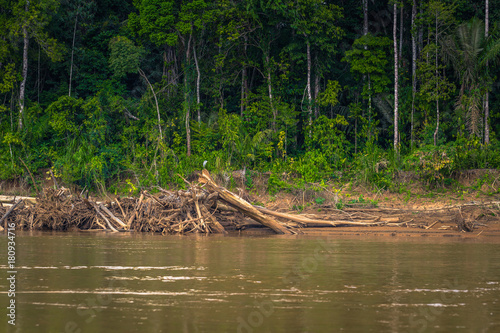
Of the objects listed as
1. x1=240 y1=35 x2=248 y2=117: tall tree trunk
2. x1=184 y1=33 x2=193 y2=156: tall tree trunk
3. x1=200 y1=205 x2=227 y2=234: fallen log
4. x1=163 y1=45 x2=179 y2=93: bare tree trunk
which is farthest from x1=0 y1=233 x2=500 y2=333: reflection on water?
x1=163 y1=45 x2=179 y2=93: bare tree trunk

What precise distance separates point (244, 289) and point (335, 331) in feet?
9.25

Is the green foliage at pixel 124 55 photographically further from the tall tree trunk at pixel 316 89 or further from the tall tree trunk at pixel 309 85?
the tall tree trunk at pixel 316 89

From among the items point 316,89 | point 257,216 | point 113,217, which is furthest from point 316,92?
point 113,217

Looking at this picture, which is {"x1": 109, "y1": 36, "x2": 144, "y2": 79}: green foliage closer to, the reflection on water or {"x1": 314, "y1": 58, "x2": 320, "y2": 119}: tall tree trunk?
{"x1": 314, "y1": 58, "x2": 320, "y2": 119}: tall tree trunk

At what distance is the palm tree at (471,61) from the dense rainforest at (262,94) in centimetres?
6

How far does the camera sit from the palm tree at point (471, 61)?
89.2 feet

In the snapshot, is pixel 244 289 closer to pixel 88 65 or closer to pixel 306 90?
pixel 306 90

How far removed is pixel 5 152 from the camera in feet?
102

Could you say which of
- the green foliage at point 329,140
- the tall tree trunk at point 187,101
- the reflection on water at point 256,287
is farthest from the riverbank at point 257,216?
the tall tree trunk at point 187,101

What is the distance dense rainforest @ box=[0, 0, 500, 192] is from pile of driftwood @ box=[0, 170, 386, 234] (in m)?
5.41

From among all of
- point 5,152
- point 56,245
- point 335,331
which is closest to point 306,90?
point 5,152

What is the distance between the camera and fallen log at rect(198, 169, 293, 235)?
62.5ft

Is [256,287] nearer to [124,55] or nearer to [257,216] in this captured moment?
[257,216]

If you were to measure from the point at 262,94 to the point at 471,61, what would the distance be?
9.97 meters
